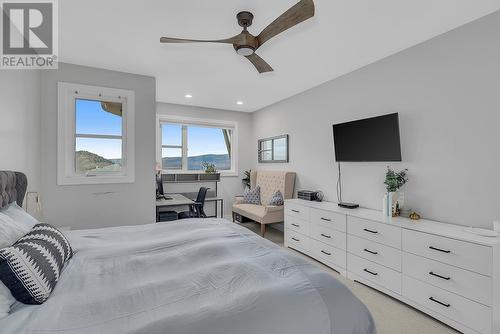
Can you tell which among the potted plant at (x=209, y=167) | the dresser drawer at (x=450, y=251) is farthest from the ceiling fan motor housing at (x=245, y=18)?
the potted plant at (x=209, y=167)

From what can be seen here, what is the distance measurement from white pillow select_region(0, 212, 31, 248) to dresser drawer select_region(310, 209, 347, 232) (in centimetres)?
294

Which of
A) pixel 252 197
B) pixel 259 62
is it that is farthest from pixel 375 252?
pixel 252 197

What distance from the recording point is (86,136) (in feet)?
11.1

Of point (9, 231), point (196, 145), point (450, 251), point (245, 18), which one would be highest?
point (245, 18)

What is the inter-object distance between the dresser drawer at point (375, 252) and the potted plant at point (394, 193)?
0.42 metres

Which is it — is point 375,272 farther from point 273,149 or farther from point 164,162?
point 164,162

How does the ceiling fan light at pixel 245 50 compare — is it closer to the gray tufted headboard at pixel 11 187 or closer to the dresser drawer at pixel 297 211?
the gray tufted headboard at pixel 11 187

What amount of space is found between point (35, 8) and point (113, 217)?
8.18ft

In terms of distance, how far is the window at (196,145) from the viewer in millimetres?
5266

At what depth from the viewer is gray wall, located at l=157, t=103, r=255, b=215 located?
5.42m

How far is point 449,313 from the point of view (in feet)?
6.48

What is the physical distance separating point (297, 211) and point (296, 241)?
0.48 meters

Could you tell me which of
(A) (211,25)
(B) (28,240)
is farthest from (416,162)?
(B) (28,240)

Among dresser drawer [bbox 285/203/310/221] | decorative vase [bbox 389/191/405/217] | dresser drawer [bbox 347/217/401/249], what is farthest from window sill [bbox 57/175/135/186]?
decorative vase [bbox 389/191/405/217]
